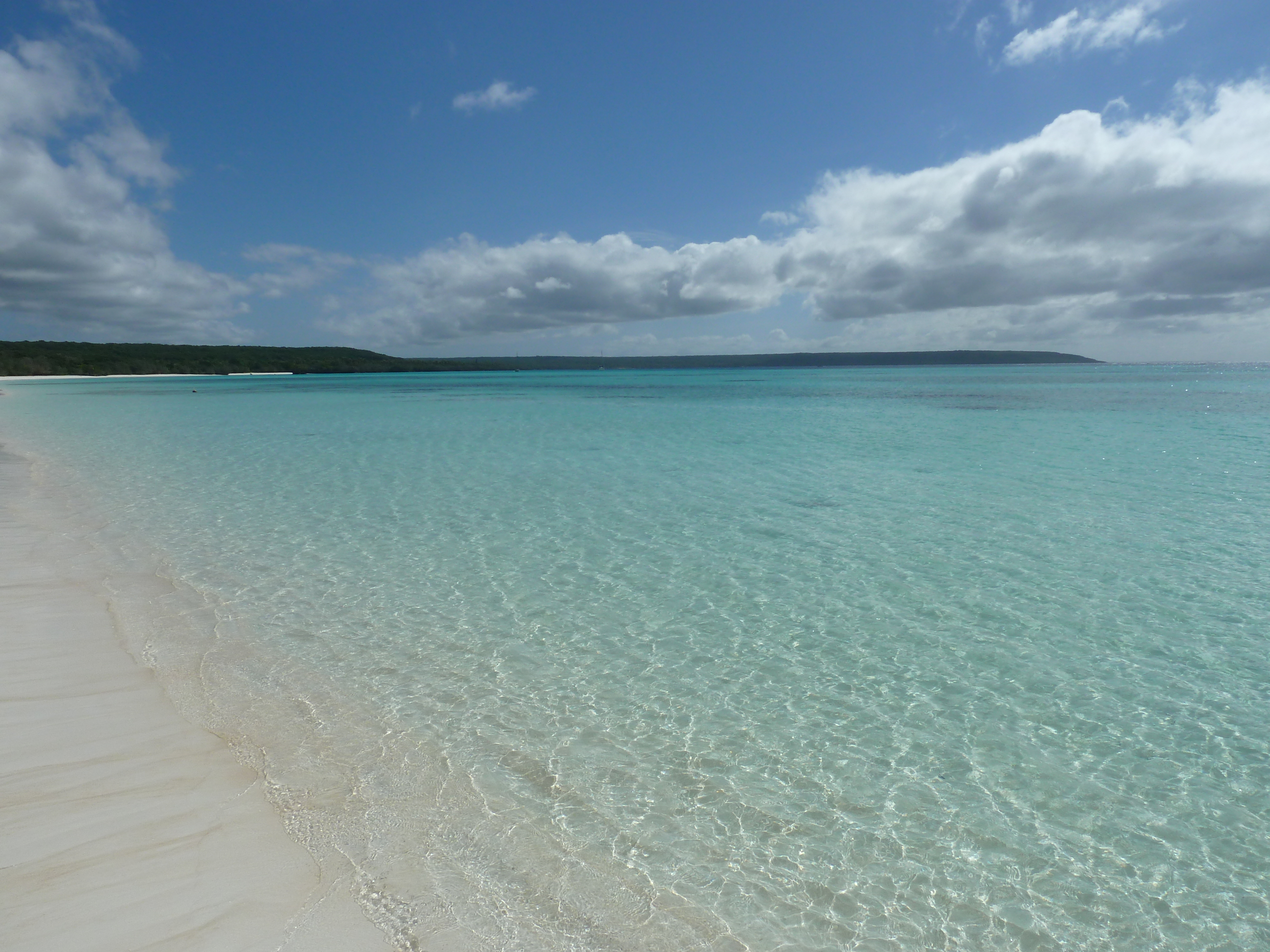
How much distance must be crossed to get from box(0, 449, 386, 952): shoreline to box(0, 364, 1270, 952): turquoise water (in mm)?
250

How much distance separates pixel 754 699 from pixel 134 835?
383cm

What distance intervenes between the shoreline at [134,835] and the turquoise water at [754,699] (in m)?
0.25

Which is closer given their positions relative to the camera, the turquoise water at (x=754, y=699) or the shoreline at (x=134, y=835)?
the shoreline at (x=134, y=835)

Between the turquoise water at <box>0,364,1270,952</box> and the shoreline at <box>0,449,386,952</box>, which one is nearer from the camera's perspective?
the shoreline at <box>0,449,386,952</box>

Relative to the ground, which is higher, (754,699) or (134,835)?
(134,835)

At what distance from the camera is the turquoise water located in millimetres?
3385

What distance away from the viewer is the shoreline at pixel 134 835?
2947 millimetres

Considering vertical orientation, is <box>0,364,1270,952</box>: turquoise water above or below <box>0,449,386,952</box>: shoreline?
below

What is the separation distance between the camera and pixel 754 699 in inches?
211

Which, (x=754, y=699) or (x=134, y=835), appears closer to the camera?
(x=134, y=835)

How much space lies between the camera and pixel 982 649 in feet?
20.2

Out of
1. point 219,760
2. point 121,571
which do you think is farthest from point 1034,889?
point 121,571

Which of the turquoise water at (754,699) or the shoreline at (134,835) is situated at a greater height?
the shoreline at (134,835)

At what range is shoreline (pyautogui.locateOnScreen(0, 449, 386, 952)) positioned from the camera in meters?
2.95
